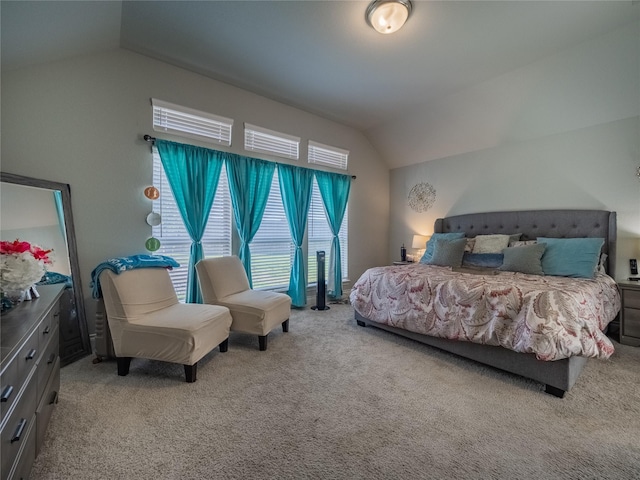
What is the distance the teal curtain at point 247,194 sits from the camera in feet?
11.6

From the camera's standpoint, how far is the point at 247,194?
3.65 m

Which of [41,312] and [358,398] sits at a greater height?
[41,312]

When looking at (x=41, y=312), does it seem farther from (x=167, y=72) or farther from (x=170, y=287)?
(x=167, y=72)

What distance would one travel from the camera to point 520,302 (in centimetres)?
206

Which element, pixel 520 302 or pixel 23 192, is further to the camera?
pixel 23 192

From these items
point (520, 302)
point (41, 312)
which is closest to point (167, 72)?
point (41, 312)

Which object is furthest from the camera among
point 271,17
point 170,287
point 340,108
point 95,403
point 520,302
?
point 340,108

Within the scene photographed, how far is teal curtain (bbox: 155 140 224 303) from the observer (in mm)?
3090

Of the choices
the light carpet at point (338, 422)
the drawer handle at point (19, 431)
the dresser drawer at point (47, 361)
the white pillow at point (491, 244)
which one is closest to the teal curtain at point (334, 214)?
the white pillow at point (491, 244)

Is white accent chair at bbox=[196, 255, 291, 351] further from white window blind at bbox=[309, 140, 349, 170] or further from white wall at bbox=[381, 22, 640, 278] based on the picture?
white wall at bbox=[381, 22, 640, 278]

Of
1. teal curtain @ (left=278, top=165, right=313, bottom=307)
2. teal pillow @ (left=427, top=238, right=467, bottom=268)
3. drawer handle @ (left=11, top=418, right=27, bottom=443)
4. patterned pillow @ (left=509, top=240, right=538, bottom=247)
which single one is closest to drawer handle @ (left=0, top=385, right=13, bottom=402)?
drawer handle @ (left=11, top=418, right=27, bottom=443)

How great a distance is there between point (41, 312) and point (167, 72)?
2.89m

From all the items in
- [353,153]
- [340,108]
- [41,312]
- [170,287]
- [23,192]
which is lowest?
[170,287]

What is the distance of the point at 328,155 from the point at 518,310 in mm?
3511
